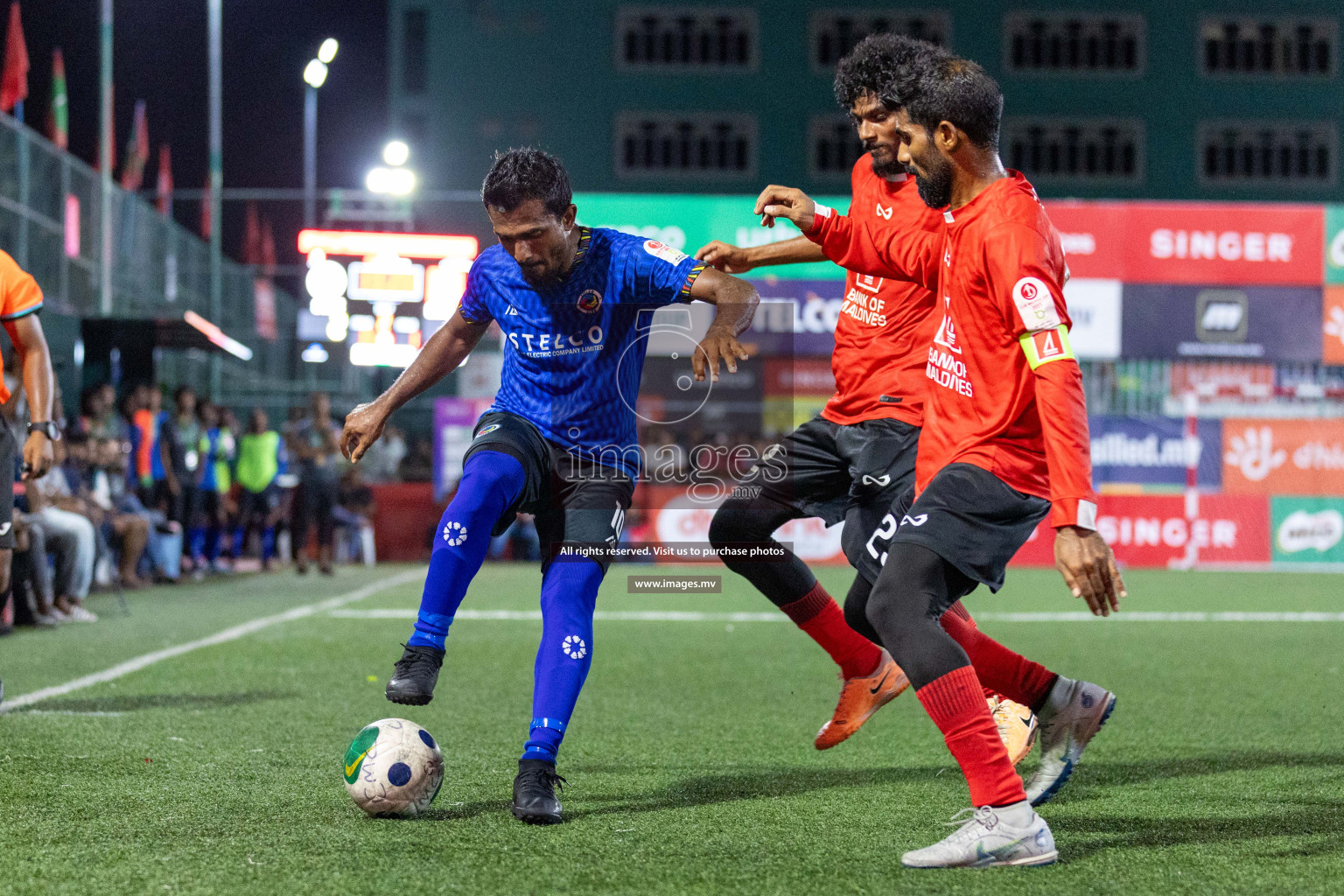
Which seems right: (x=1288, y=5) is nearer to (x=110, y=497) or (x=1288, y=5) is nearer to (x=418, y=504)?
(x=418, y=504)

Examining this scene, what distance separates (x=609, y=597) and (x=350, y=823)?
9.16m

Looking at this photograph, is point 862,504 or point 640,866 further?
point 862,504

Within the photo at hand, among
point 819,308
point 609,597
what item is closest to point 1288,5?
point 819,308

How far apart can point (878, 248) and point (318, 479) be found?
39.2 ft

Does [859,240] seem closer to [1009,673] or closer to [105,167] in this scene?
[1009,673]

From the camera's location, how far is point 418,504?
18.9 meters

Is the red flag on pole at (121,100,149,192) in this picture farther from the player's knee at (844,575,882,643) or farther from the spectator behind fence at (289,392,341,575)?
the player's knee at (844,575,882,643)

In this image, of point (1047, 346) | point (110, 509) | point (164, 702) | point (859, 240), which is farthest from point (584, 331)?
point (110, 509)

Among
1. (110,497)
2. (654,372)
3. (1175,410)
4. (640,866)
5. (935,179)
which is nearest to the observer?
(640,866)

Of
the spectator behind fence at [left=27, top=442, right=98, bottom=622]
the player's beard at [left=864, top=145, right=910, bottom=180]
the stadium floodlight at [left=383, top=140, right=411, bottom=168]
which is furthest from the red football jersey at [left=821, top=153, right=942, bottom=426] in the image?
the stadium floodlight at [left=383, top=140, right=411, bottom=168]

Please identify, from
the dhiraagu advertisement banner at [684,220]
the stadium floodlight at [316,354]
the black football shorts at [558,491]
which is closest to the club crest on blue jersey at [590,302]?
the black football shorts at [558,491]

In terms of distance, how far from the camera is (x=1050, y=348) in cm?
324

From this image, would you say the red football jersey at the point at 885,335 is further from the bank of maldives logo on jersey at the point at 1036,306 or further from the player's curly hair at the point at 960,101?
the bank of maldives logo on jersey at the point at 1036,306

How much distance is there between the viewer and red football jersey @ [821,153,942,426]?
4.80 m
